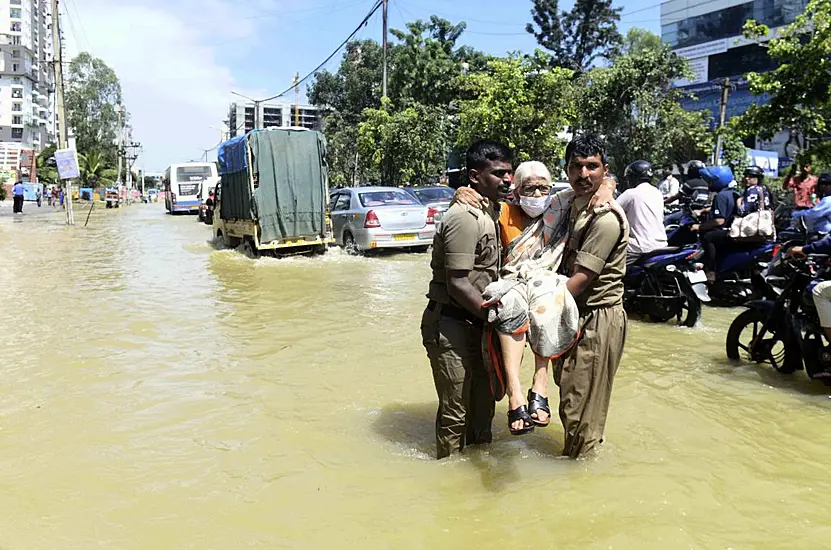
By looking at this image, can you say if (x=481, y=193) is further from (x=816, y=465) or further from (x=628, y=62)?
(x=628, y=62)

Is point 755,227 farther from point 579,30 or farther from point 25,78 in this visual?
point 25,78

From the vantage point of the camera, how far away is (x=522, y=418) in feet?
10.2

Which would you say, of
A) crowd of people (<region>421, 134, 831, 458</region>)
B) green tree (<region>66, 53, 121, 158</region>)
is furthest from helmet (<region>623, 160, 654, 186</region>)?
green tree (<region>66, 53, 121, 158</region>)

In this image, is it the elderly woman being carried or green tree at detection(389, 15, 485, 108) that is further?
green tree at detection(389, 15, 485, 108)

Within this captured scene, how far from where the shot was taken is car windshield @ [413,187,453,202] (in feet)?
54.8

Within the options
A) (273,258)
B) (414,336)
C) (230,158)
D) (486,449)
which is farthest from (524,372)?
(230,158)

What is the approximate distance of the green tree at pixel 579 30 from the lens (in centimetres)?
4409

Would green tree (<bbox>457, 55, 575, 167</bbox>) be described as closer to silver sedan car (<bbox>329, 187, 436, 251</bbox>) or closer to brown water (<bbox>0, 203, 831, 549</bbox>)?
silver sedan car (<bbox>329, 187, 436, 251</bbox>)

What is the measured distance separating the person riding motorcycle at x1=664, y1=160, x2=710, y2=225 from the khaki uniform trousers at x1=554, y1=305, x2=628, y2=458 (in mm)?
6691

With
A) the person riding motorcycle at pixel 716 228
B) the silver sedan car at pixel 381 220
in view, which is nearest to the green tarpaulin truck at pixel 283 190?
the silver sedan car at pixel 381 220

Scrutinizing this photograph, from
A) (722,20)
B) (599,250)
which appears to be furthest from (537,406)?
(722,20)

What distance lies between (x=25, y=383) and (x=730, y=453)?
5018mm

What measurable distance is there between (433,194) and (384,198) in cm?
252

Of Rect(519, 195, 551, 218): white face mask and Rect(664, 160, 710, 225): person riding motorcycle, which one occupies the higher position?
Rect(664, 160, 710, 225): person riding motorcycle
